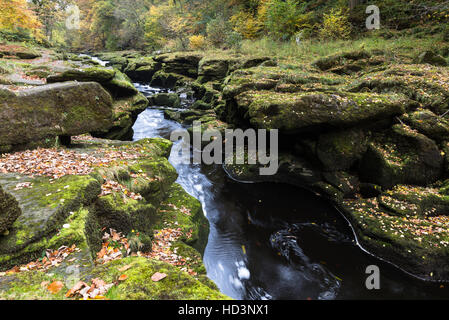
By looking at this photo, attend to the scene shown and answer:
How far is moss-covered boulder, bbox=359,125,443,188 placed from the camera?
23.3 ft

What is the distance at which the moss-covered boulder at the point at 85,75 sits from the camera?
7.75 metres

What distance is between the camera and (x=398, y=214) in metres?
6.34

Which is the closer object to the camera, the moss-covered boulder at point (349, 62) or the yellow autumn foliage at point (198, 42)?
the moss-covered boulder at point (349, 62)

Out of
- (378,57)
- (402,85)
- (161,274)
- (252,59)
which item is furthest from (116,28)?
(161,274)

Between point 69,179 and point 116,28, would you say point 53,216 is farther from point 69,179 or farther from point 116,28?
point 116,28

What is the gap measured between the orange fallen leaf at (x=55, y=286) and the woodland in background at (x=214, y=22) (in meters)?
13.1

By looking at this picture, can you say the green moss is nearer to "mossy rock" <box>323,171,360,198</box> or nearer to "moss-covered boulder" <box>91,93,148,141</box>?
"mossy rock" <box>323,171,360,198</box>

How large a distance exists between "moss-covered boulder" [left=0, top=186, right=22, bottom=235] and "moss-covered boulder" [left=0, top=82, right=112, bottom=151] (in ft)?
10.9

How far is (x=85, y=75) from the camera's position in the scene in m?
8.75

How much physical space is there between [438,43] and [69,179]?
19.1 meters

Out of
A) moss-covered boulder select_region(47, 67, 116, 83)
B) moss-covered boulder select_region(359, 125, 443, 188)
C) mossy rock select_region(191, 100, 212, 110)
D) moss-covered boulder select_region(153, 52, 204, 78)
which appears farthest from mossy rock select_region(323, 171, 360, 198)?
moss-covered boulder select_region(153, 52, 204, 78)

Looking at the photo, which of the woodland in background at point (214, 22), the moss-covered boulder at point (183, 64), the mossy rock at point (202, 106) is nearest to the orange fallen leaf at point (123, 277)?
A: the woodland in background at point (214, 22)

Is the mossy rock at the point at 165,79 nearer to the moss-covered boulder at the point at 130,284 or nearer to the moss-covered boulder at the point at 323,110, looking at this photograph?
the moss-covered boulder at the point at 323,110

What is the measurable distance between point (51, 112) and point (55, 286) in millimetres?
5044
